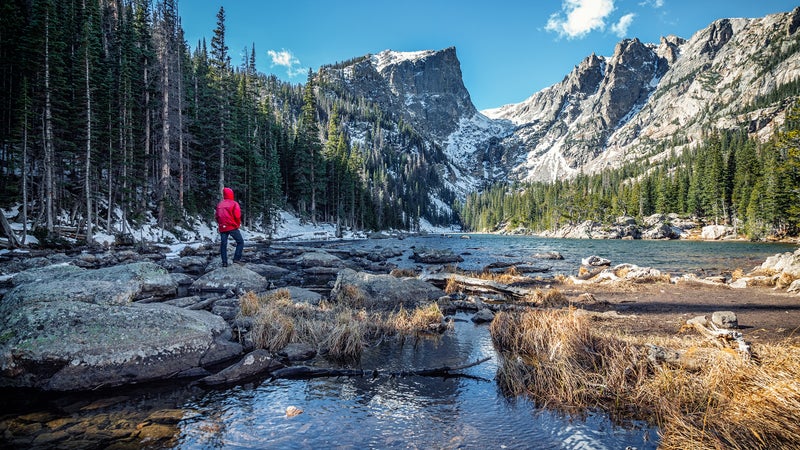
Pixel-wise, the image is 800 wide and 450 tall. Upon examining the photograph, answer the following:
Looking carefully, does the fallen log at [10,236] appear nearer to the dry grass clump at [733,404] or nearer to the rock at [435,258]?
the rock at [435,258]

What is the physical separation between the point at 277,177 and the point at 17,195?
1298 inches

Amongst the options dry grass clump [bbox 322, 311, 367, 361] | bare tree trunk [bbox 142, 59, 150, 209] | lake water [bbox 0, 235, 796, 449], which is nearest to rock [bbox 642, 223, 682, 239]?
lake water [bbox 0, 235, 796, 449]

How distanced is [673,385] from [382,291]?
9.44 m

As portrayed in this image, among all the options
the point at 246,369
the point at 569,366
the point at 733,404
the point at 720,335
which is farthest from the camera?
the point at 720,335

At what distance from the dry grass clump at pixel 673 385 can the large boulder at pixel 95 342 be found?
5.91 metres

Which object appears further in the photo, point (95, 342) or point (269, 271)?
point (269, 271)

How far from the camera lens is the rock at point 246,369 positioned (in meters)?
5.93

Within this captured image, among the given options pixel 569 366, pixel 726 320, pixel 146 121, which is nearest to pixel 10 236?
pixel 146 121

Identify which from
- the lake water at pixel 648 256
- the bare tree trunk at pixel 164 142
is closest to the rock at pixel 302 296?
the lake water at pixel 648 256

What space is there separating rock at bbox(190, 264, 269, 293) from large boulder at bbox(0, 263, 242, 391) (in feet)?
17.2

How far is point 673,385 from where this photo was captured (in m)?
5.07

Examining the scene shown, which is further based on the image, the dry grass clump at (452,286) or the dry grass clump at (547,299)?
the dry grass clump at (452,286)

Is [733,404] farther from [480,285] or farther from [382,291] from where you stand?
[480,285]

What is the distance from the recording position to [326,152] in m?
73.1
